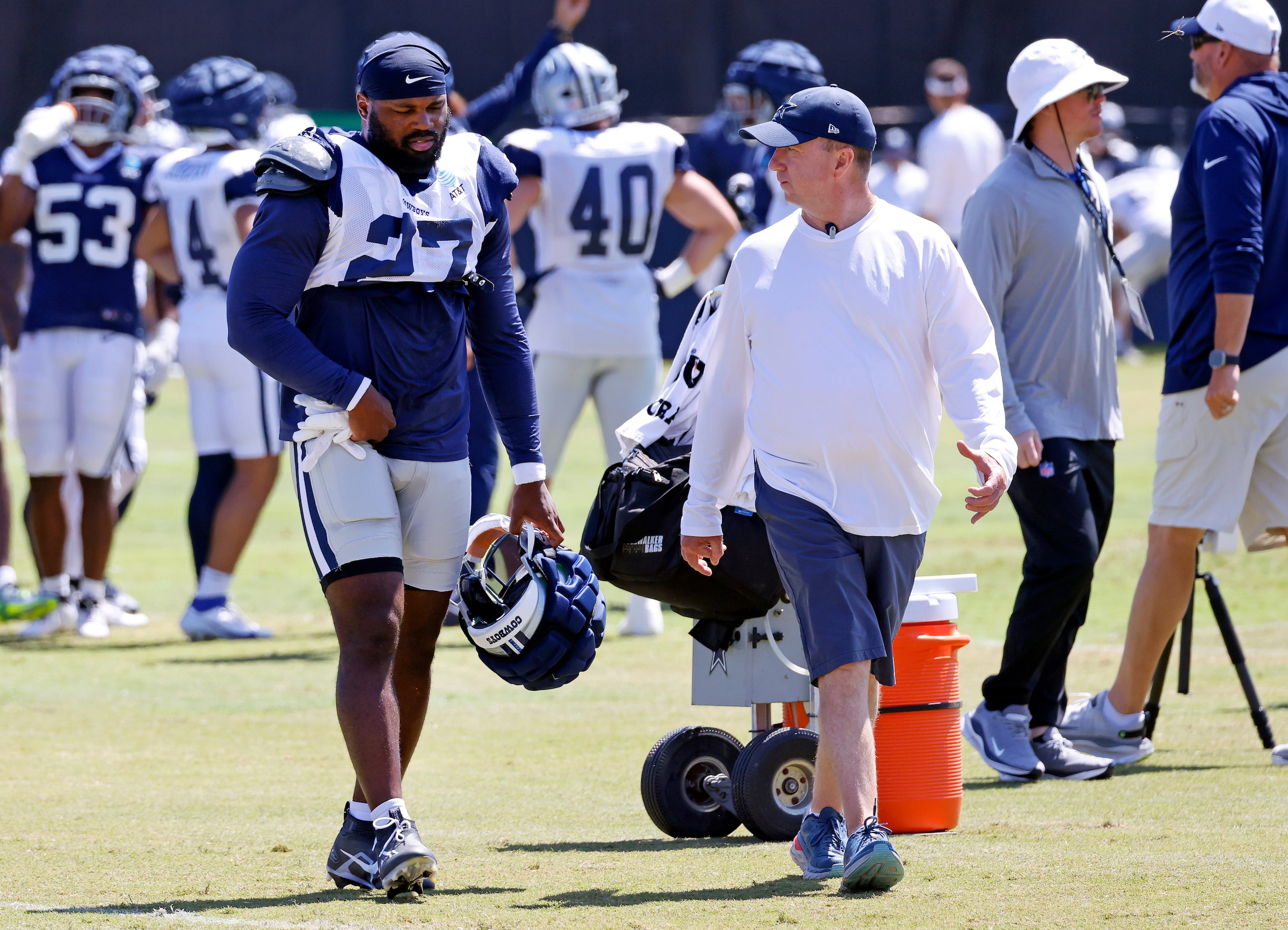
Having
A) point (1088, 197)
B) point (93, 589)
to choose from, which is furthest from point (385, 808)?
point (93, 589)

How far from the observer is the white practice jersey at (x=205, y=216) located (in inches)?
380

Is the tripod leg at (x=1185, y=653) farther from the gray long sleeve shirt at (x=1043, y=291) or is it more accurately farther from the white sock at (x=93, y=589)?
the white sock at (x=93, y=589)

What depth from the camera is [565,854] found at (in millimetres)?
5355

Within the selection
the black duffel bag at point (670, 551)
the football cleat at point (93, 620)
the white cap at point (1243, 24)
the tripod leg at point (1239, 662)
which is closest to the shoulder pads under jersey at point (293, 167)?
the black duffel bag at point (670, 551)

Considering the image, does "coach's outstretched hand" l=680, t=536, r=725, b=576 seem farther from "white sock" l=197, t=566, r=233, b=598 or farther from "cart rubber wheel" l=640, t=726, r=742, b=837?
"white sock" l=197, t=566, r=233, b=598

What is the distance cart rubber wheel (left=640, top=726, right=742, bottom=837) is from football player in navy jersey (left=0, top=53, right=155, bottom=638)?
5247mm

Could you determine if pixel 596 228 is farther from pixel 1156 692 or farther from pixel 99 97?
pixel 1156 692

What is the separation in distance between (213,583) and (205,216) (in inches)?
72.9

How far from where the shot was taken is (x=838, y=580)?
479cm

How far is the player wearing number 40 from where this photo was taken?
9289 millimetres

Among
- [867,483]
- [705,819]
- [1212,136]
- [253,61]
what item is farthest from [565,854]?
[253,61]

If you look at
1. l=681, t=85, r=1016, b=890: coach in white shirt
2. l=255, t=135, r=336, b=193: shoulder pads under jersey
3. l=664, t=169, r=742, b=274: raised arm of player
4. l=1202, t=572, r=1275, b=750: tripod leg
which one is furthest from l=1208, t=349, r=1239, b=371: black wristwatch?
l=664, t=169, r=742, b=274: raised arm of player

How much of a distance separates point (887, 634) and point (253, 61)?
23.9m

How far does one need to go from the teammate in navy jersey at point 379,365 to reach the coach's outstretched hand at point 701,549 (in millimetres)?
596
